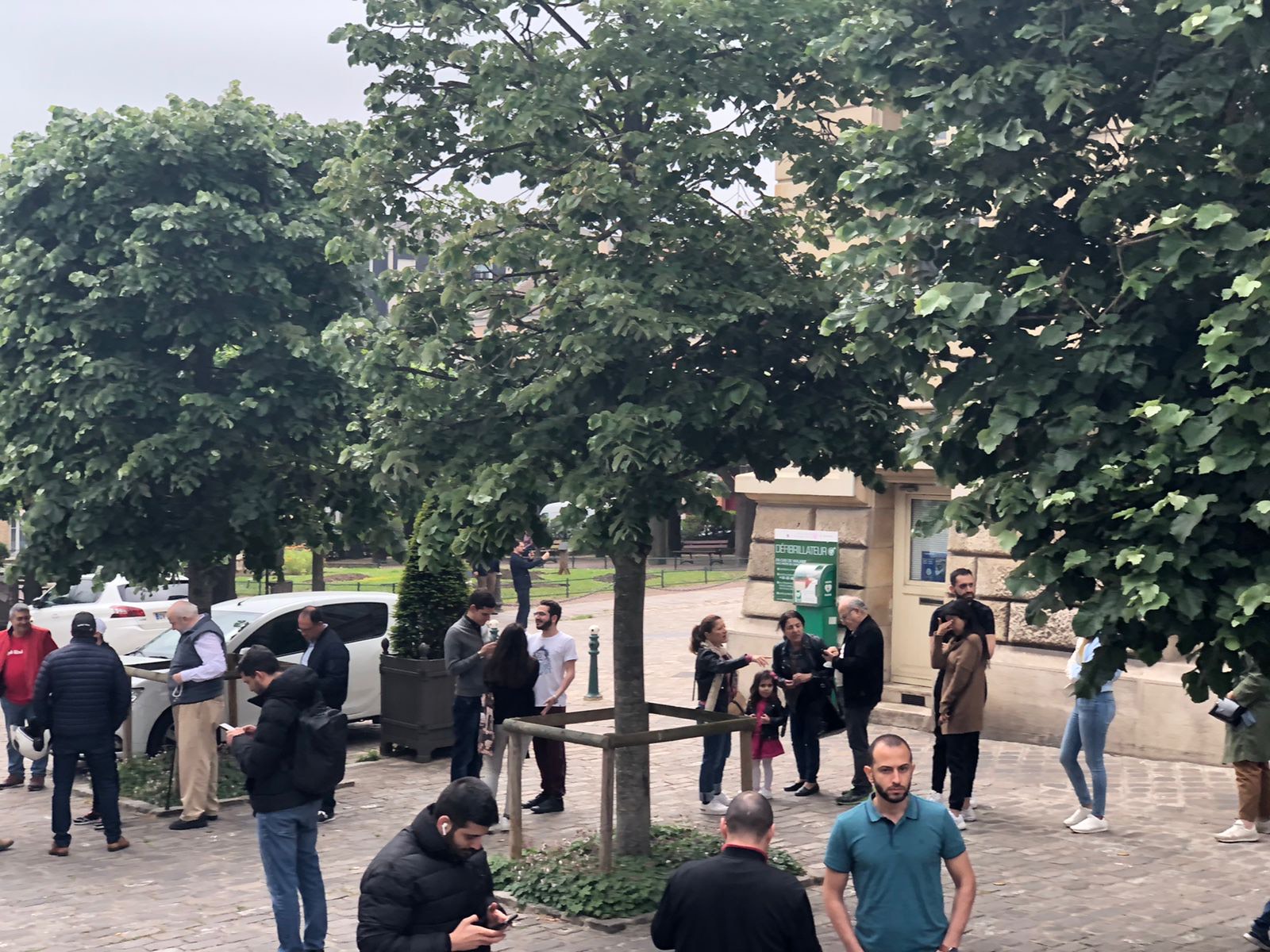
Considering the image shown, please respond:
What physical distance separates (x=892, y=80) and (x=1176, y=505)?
2.72 m

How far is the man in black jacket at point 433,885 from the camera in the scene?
16.9ft

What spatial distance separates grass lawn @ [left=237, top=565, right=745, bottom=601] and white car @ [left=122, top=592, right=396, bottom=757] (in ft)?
55.3

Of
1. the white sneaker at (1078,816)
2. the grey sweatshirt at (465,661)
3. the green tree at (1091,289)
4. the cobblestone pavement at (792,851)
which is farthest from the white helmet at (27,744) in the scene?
the green tree at (1091,289)

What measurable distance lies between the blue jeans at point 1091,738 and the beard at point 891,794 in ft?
18.7

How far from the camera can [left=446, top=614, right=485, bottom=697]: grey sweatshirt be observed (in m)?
12.2

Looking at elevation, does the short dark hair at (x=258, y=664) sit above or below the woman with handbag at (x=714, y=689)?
above

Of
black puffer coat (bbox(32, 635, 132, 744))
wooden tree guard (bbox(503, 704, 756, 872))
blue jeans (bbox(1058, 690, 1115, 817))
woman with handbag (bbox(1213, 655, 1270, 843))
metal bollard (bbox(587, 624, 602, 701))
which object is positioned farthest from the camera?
metal bollard (bbox(587, 624, 602, 701))

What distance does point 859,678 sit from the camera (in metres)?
12.0

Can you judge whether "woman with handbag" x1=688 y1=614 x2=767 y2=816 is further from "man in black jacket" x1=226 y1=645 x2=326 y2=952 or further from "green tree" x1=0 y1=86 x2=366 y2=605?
"man in black jacket" x1=226 y1=645 x2=326 y2=952

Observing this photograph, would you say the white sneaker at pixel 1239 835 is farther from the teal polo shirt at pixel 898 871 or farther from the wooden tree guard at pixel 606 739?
the teal polo shirt at pixel 898 871

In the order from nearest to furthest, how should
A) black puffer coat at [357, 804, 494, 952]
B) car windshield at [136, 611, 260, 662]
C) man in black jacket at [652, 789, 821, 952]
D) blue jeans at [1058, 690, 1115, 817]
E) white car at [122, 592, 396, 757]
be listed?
man in black jacket at [652, 789, 821, 952] → black puffer coat at [357, 804, 494, 952] → blue jeans at [1058, 690, 1115, 817] → white car at [122, 592, 396, 757] → car windshield at [136, 611, 260, 662]

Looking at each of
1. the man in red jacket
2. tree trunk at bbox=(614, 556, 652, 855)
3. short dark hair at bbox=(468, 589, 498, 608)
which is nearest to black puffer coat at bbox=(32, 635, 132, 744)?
the man in red jacket

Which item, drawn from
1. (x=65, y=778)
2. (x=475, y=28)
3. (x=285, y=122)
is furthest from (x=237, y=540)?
(x=475, y=28)

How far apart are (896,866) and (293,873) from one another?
3.92 m
